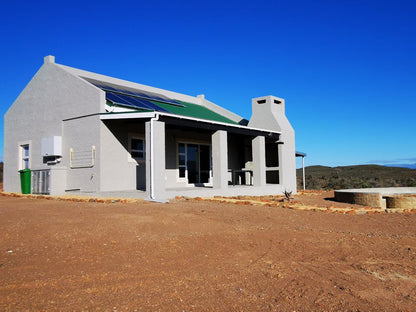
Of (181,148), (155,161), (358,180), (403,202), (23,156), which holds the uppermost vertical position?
(181,148)

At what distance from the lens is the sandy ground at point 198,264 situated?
11.7ft

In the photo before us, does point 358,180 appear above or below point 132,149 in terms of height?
below

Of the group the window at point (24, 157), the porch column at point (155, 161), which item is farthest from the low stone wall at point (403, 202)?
the window at point (24, 157)

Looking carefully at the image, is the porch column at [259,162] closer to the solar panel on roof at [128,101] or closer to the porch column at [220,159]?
the porch column at [220,159]

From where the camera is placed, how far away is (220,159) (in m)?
15.0

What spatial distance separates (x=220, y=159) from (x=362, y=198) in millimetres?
5413

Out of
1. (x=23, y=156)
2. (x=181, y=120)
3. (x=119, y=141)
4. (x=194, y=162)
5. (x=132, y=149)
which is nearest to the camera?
(x=181, y=120)

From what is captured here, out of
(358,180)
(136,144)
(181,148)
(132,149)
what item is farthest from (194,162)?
(358,180)

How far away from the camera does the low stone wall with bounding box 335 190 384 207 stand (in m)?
12.4

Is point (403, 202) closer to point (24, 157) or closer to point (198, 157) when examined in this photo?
point (198, 157)

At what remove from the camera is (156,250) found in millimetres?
5309

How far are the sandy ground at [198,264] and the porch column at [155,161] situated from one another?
12.9 ft

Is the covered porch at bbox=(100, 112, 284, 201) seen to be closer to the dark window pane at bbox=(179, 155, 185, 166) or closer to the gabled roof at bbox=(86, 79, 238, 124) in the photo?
the dark window pane at bbox=(179, 155, 185, 166)

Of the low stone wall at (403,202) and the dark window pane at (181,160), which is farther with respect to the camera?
the dark window pane at (181,160)
